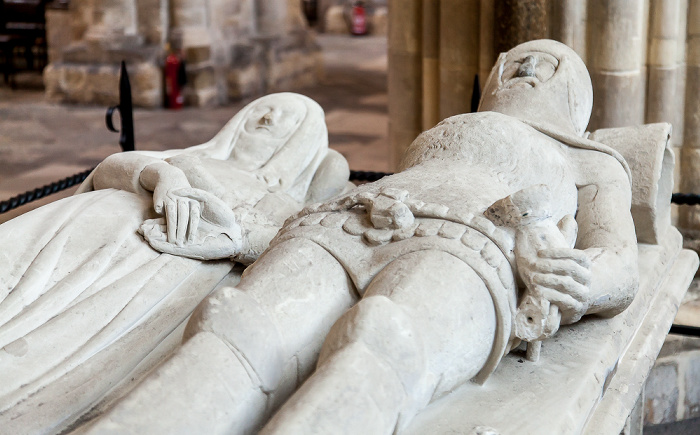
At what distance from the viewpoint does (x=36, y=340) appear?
2268 millimetres

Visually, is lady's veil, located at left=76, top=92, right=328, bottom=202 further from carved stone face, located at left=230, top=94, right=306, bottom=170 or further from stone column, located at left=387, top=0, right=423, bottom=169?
stone column, located at left=387, top=0, right=423, bottom=169

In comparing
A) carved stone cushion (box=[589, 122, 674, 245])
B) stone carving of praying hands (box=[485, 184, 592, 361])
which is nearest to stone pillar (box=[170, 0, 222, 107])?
carved stone cushion (box=[589, 122, 674, 245])

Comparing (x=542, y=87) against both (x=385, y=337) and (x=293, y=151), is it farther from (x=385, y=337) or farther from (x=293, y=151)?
(x=385, y=337)

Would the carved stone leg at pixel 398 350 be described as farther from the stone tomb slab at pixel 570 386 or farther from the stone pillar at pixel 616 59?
the stone pillar at pixel 616 59

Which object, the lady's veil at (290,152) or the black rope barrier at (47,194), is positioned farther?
the black rope barrier at (47,194)

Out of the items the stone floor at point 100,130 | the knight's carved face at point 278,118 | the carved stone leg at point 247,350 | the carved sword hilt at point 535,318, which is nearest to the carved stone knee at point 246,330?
the carved stone leg at point 247,350

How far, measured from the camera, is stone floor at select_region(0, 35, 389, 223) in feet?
22.2

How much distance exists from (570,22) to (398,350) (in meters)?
2.74

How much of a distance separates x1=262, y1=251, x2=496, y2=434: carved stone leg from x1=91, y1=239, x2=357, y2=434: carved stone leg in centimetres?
13

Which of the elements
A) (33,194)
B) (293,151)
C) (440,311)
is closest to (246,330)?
(440,311)

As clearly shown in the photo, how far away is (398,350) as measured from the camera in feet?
6.29

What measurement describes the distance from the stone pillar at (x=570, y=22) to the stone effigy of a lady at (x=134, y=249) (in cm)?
160

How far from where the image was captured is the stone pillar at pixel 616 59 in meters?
4.10

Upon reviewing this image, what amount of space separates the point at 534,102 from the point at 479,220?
84cm
